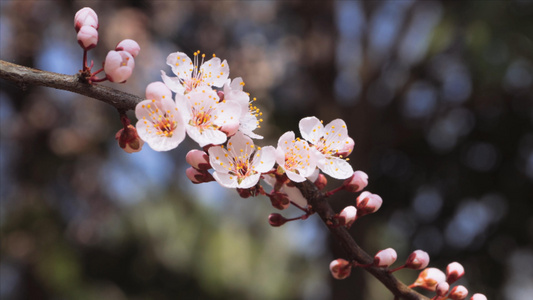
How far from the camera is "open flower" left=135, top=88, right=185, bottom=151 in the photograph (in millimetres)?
656

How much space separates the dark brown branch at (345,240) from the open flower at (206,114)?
13 centimetres

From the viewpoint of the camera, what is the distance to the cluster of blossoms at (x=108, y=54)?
0.68 meters

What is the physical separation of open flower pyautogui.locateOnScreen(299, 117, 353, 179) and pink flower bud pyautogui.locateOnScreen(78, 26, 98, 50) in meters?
0.35

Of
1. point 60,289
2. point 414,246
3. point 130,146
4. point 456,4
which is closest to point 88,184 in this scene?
point 60,289

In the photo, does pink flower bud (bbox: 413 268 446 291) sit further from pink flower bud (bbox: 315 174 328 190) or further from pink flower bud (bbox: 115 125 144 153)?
pink flower bud (bbox: 115 125 144 153)

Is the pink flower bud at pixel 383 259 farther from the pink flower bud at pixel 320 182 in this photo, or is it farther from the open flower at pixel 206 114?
the open flower at pixel 206 114

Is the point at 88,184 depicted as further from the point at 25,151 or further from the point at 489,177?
the point at 489,177

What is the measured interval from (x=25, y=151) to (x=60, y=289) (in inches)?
48.9

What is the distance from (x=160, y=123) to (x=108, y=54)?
0.13 meters

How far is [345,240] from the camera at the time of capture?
687 mm

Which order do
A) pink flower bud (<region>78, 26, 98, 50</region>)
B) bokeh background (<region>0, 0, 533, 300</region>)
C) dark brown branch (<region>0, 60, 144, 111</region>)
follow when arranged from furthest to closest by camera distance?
bokeh background (<region>0, 0, 533, 300</region>), pink flower bud (<region>78, 26, 98, 50</region>), dark brown branch (<region>0, 60, 144, 111</region>)

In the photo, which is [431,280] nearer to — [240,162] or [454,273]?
[454,273]

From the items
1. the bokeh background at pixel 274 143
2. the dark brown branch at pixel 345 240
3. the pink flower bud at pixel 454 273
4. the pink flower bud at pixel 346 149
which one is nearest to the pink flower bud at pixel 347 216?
the dark brown branch at pixel 345 240

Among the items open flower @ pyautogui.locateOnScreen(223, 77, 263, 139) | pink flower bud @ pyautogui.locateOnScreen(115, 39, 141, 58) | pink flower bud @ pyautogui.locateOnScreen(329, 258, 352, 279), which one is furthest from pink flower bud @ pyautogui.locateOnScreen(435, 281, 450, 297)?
pink flower bud @ pyautogui.locateOnScreen(115, 39, 141, 58)
